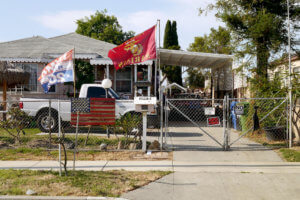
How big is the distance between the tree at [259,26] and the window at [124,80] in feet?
23.8

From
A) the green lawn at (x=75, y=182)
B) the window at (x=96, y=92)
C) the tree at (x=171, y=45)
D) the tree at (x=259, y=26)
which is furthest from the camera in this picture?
the tree at (x=171, y=45)

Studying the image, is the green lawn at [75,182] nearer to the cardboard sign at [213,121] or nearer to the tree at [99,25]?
the cardboard sign at [213,121]

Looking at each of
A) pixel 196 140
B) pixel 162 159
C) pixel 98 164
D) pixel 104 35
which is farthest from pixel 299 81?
pixel 104 35

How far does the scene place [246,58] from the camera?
12.1m

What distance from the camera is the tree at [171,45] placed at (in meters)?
34.0

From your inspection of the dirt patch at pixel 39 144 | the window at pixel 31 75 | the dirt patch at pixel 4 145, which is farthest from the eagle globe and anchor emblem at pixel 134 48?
the window at pixel 31 75

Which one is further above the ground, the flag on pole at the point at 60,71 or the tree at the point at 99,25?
the tree at the point at 99,25

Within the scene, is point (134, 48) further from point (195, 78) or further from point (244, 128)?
point (195, 78)

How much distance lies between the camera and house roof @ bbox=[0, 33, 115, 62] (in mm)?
15555

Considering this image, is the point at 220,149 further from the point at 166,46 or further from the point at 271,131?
the point at 166,46

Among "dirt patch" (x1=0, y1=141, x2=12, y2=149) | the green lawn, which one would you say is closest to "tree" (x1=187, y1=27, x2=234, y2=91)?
"dirt patch" (x1=0, y1=141, x2=12, y2=149)

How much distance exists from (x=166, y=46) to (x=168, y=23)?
3161 millimetres

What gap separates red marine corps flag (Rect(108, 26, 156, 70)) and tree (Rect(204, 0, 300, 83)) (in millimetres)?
4685

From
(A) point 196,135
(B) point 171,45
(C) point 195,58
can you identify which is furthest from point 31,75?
(B) point 171,45
